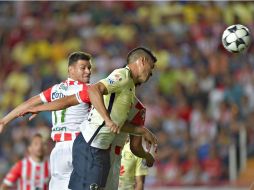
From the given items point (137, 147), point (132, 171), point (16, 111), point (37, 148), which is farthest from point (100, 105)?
point (37, 148)

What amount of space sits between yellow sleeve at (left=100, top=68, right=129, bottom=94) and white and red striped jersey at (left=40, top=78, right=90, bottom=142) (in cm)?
148

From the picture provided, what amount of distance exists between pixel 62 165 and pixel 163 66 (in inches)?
370

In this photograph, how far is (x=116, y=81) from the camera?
23.4 ft

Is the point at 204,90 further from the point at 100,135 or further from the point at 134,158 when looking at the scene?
the point at 100,135

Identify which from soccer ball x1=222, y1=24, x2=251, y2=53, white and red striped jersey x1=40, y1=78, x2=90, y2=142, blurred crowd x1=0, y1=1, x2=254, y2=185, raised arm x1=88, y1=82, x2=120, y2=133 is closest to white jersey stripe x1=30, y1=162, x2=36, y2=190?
white and red striped jersey x1=40, y1=78, x2=90, y2=142

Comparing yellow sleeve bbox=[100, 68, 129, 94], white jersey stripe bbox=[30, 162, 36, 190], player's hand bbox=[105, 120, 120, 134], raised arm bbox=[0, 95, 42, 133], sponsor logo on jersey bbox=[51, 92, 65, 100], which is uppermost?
yellow sleeve bbox=[100, 68, 129, 94]

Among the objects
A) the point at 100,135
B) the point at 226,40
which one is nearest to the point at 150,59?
the point at 100,135

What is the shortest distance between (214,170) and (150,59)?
895 centimetres

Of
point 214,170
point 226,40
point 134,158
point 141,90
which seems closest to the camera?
point 134,158

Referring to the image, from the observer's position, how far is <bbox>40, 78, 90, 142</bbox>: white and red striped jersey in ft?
28.5

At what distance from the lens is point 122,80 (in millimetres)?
7184

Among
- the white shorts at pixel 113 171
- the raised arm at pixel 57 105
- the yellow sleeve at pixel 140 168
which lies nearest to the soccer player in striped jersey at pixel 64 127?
the yellow sleeve at pixel 140 168

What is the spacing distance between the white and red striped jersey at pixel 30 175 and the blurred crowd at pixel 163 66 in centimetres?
491

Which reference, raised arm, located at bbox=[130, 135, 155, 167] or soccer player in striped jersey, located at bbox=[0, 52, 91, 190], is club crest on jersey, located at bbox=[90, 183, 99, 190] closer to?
raised arm, located at bbox=[130, 135, 155, 167]
